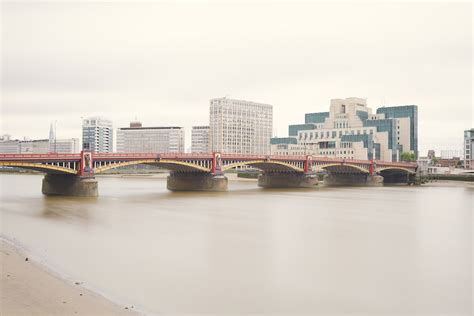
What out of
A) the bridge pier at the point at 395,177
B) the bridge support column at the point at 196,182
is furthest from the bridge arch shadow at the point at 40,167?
the bridge pier at the point at 395,177

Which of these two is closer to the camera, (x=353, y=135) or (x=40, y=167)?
(x=40, y=167)

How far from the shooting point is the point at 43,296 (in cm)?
1578

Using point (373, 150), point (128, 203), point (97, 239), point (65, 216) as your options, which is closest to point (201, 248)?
point (97, 239)

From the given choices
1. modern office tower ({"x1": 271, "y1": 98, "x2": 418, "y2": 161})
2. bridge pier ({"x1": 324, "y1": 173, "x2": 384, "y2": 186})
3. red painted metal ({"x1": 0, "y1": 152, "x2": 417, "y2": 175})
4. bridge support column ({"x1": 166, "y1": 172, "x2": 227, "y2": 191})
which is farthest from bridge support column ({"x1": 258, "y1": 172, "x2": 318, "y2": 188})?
modern office tower ({"x1": 271, "y1": 98, "x2": 418, "y2": 161})

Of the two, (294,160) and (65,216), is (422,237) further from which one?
(294,160)

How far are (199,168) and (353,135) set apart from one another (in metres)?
85.9

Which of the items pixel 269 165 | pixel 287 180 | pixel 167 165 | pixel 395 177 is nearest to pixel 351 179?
pixel 395 177

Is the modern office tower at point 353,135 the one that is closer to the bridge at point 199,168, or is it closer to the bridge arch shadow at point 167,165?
the bridge at point 199,168

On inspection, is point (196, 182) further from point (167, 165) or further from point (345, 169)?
point (345, 169)

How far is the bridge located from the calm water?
11.1 meters

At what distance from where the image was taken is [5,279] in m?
Answer: 17.4

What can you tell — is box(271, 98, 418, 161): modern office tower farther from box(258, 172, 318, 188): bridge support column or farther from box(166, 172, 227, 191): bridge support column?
Answer: box(166, 172, 227, 191): bridge support column

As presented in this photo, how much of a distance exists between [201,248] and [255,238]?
4542mm

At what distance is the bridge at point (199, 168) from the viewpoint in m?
55.2
